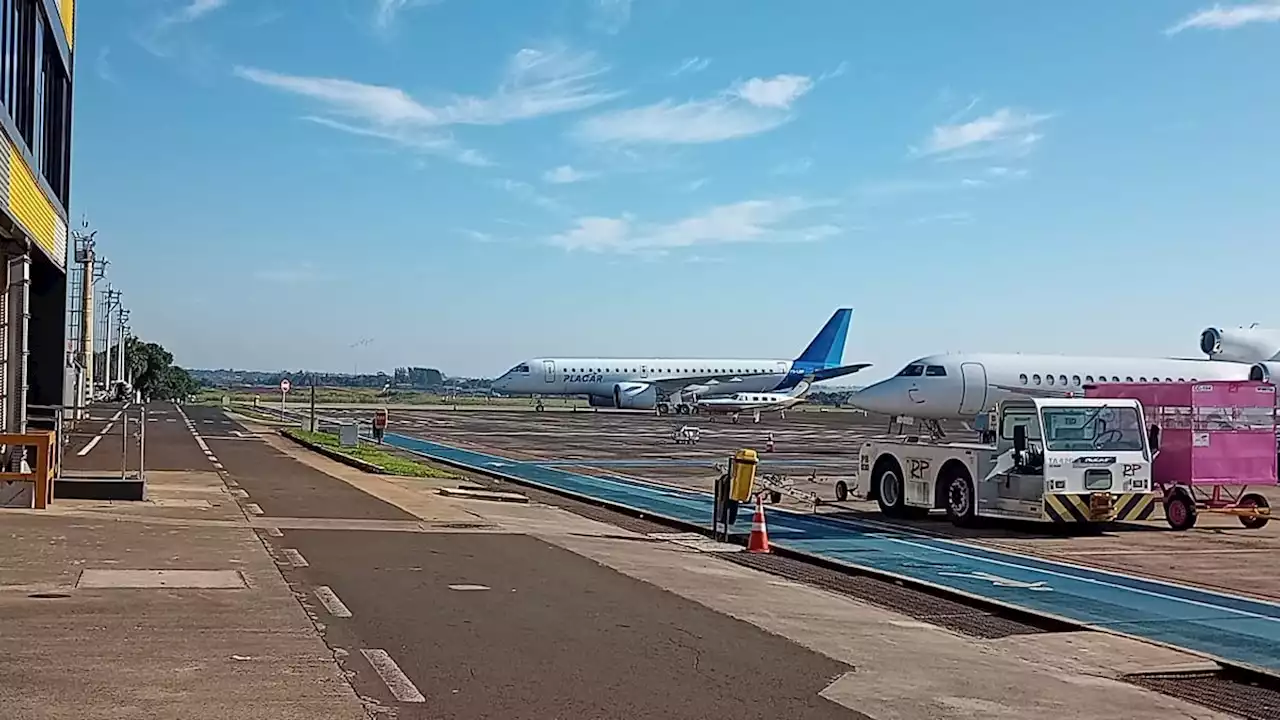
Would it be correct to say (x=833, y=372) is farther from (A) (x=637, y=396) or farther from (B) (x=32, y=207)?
(B) (x=32, y=207)

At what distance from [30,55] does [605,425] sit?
1824 inches

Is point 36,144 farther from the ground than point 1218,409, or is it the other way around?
point 36,144

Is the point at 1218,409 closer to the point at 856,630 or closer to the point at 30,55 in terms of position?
the point at 856,630

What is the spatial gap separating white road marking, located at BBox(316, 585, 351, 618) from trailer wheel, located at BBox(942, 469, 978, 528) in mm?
11553

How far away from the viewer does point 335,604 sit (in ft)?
38.5

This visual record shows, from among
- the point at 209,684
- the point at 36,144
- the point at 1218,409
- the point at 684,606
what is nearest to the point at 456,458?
the point at 36,144

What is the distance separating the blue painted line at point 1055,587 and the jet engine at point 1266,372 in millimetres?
21404

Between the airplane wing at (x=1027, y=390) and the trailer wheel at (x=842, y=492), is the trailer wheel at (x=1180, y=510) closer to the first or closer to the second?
the trailer wheel at (x=842, y=492)

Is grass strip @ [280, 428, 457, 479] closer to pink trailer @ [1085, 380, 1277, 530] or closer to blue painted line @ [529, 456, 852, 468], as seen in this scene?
blue painted line @ [529, 456, 852, 468]

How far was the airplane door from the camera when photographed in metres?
38.6

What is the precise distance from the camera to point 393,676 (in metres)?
8.85

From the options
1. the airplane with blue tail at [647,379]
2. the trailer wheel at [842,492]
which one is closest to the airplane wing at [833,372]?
the airplane with blue tail at [647,379]

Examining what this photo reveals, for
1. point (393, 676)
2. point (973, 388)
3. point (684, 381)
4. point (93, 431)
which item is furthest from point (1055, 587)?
point (684, 381)

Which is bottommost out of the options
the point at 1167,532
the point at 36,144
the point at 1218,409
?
the point at 1167,532
